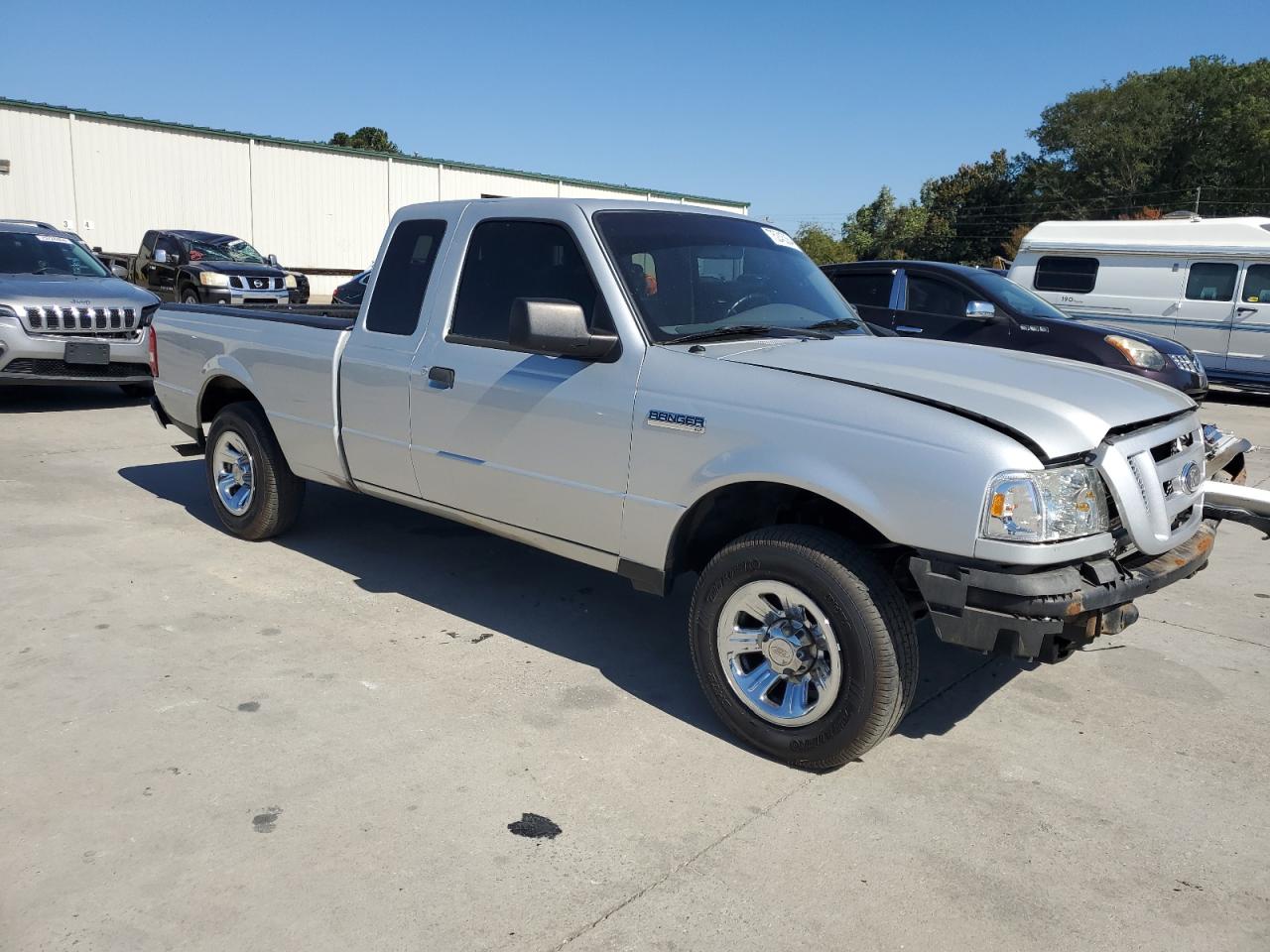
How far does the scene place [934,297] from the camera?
953 cm

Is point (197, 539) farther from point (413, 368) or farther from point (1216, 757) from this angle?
point (1216, 757)

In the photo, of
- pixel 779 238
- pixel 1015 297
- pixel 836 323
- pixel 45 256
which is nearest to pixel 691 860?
pixel 836 323

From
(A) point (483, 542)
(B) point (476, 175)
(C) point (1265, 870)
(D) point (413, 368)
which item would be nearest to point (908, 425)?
(C) point (1265, 870)

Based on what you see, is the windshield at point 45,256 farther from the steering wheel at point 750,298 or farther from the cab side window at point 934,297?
the steering wheel at point 750,298

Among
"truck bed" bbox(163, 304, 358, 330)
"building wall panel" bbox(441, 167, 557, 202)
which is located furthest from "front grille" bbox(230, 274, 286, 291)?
"building wall panel" bbox(441, 167, 557, 202)

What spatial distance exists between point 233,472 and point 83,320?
4.86m

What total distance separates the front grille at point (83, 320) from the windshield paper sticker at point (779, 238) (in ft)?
24.6

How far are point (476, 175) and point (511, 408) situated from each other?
32.9 meters

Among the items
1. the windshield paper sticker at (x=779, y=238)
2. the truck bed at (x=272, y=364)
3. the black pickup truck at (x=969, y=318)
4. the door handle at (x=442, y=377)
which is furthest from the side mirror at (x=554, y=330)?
the black pickup truck at (x=969, y=318)

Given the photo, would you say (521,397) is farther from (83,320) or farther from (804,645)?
(83,320)

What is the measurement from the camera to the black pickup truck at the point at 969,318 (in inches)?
371

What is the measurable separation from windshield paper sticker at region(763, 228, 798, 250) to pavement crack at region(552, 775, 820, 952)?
256cm

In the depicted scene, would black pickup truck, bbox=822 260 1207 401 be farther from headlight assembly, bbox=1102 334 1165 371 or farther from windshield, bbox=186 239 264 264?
windshield, bbox=186 239 264 264

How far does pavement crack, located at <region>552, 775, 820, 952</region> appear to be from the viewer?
2643 mm
